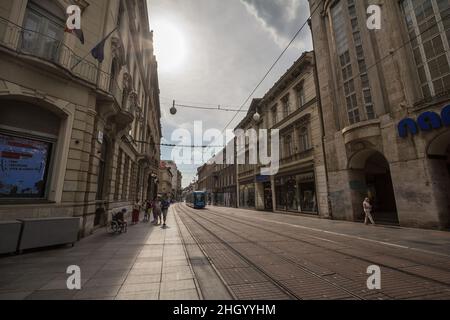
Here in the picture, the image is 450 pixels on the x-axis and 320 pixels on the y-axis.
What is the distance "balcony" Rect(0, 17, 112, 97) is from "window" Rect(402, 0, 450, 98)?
54.7 ft

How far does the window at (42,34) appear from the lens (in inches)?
319

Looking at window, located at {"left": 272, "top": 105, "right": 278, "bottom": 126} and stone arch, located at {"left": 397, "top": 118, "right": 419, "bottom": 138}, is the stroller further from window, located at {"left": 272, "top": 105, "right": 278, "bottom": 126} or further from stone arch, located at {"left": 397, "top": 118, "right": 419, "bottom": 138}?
window, located at {"left": 272, "top": 105, "right": 278, "bottom": 126}

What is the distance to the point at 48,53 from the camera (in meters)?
8.66

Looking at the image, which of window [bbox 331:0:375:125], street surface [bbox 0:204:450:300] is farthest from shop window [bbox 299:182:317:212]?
street surface [bbox 0:204:450:300]

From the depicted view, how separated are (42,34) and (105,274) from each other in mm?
9229

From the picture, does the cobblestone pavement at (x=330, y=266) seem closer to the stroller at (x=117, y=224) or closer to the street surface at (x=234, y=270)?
the street surface at (x=234, y=270)

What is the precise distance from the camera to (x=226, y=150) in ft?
146

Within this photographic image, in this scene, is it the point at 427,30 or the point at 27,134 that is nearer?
the point at 27,134

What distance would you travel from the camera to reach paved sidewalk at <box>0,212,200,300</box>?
3.70 metres

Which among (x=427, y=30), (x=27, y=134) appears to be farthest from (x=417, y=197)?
(x=27, y=134)

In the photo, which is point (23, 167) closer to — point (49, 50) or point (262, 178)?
point (49, 50)

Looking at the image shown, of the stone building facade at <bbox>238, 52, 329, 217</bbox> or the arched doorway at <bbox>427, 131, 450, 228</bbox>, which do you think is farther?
the stone building facade at <bbox>238, 52, 329, 217</bbox>
